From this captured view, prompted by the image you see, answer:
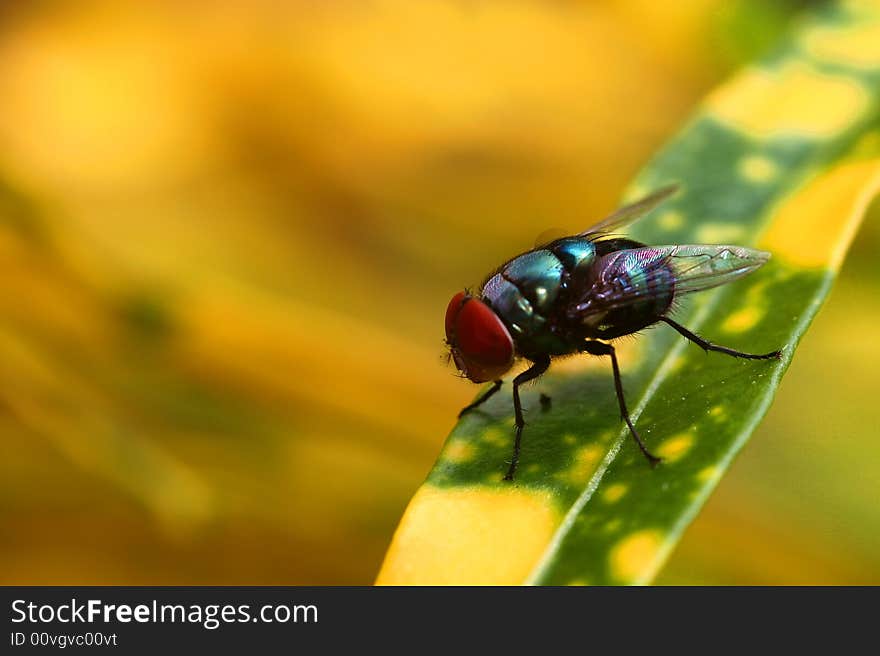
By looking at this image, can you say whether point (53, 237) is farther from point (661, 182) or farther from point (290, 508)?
point (661, 182)

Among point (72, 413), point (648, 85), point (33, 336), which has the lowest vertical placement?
point (72, 413)

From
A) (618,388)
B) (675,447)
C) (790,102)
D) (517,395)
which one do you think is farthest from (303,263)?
(675,447)

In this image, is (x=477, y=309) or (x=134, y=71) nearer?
(x=477, y=309)

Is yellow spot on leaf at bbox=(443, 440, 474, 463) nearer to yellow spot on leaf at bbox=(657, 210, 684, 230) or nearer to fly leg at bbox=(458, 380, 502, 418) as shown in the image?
fly leg at bbox=(458, 380, 502, 418)

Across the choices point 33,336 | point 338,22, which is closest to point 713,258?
point 33,336

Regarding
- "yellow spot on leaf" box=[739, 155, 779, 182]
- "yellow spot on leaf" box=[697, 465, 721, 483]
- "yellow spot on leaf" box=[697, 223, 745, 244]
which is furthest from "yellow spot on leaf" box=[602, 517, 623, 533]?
"yellow spot on leaf" box=[739, 155, 779, 182]

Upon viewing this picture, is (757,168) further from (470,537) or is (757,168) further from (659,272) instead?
(470,537)

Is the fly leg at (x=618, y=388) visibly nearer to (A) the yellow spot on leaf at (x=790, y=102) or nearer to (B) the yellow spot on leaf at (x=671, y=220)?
(B) the yellow spot on leaf at (x=671, y=220)
